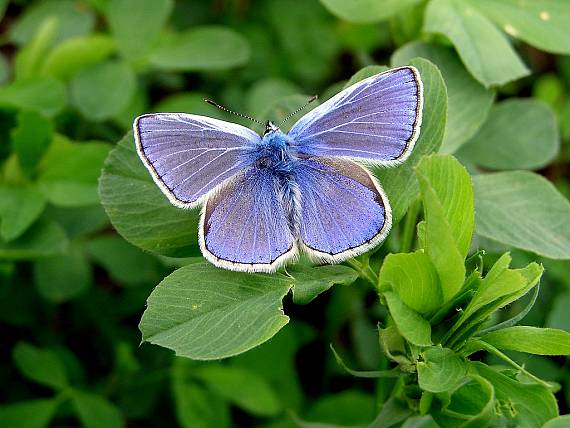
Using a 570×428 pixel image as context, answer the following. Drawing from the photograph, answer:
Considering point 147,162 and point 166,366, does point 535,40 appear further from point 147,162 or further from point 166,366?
point 166,366

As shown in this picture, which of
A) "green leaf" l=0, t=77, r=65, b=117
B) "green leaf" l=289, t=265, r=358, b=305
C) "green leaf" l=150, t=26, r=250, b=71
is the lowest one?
"green leaf" l=150, t=26, r=250, b=71

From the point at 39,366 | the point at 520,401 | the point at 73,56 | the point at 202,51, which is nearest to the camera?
the point at 520,401

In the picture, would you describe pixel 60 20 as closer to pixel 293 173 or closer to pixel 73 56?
pixel 73 56

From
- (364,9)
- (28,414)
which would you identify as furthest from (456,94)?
(28,414)

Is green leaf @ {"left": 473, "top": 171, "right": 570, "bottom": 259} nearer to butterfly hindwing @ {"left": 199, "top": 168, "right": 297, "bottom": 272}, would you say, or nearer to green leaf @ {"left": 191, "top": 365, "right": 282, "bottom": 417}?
butterfly hindwing @ {"left": 199, "top": 168, "right": 297, "bottom": 272}

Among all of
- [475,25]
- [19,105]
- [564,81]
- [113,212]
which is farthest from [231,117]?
[564,81]

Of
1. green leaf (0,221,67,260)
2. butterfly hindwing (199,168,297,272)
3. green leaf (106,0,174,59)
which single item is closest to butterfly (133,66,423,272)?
butterfly hindwing (199,168,297,272)
